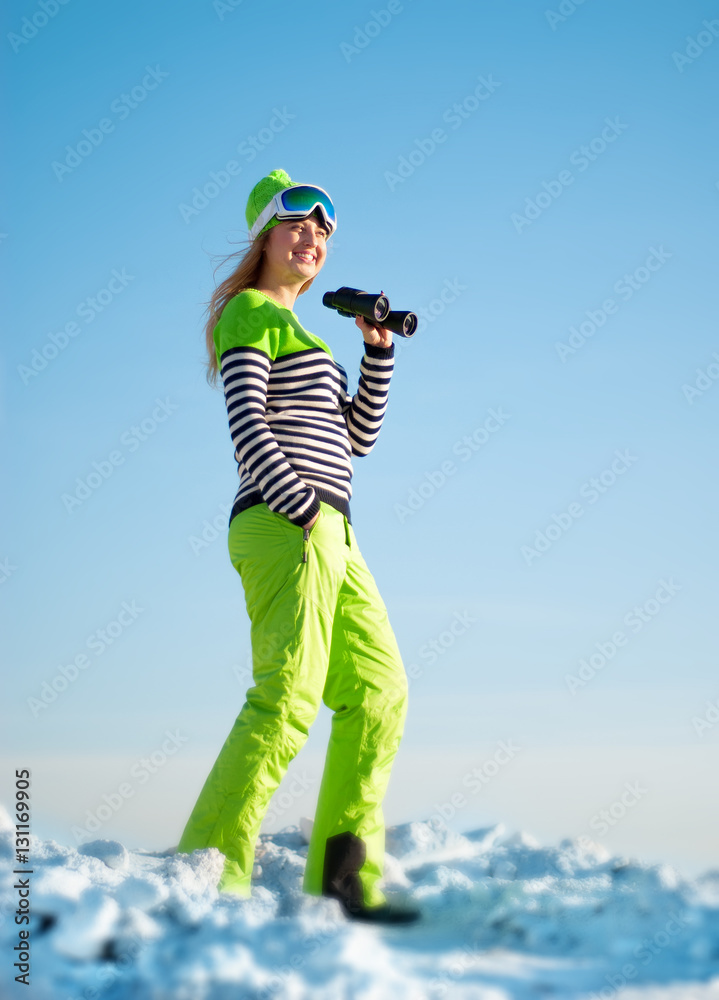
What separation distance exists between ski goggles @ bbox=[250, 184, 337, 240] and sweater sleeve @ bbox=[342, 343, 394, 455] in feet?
1.72

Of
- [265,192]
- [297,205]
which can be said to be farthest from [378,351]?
[265,192]

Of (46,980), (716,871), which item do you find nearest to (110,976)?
(46,980)

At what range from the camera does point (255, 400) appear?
3098 millimetres

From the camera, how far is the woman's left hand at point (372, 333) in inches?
141

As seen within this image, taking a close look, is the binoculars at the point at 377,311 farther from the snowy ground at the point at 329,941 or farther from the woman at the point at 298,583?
the snowy ground at the point at 329,941

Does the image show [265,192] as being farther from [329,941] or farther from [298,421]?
[329,941]

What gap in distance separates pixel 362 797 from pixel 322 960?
3.59ft

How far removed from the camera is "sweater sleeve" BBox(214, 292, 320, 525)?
3014mm

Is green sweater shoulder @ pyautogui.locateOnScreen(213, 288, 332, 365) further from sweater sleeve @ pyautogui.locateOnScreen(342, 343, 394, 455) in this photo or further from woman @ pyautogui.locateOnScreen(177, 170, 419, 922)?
sweater sleeve @ pyautogui.locateOnScreen(342, 343, 394, 455)

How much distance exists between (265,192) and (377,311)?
2.11ft

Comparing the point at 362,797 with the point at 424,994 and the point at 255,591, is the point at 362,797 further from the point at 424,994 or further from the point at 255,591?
the point at 424,994

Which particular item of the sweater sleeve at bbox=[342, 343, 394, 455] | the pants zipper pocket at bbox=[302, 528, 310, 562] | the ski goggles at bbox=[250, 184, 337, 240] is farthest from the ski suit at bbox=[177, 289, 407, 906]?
the ski goggles at bbox=[250, 184, 337, 240]

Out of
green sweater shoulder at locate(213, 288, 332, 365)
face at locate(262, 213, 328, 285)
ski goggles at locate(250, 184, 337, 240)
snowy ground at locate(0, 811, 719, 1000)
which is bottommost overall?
snowy ground at locate(0, 811, 719, 1000)

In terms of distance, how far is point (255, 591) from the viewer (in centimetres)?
309
